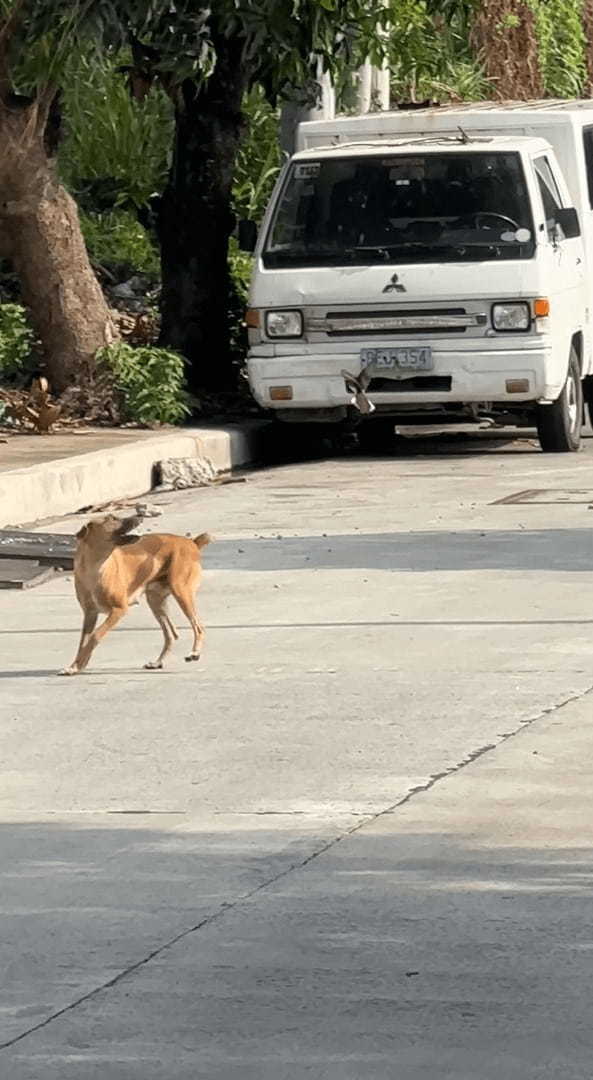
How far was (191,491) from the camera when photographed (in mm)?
16500

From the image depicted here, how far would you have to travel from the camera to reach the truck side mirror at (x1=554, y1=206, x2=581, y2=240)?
59.1ft

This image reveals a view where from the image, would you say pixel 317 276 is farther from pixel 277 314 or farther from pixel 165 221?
pixel 165 221

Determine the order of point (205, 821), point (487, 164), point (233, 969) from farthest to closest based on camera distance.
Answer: point (487, 164)
point (205, 821)
point (233, 969)

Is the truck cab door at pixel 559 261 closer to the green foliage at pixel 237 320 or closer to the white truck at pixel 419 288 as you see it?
the white truck at pixel 419 288

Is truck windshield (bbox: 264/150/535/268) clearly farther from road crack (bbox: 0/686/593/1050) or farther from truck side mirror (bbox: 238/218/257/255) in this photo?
road crack (bbox: 0/686/593/1050)

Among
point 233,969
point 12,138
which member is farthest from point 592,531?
point 233,969

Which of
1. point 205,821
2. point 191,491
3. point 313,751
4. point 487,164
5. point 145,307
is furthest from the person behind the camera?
point 145,307

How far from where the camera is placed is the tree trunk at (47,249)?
18.1 meters

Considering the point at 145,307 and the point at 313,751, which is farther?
the point at 145,307

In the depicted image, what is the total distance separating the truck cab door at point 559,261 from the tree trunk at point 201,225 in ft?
8.82

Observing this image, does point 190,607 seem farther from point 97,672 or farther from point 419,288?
point 419,288

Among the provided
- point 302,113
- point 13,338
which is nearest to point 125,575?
point 13,338

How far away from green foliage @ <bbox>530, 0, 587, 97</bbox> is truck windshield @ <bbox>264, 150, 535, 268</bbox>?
13.4 m

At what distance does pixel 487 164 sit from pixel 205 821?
11336 millimetres
